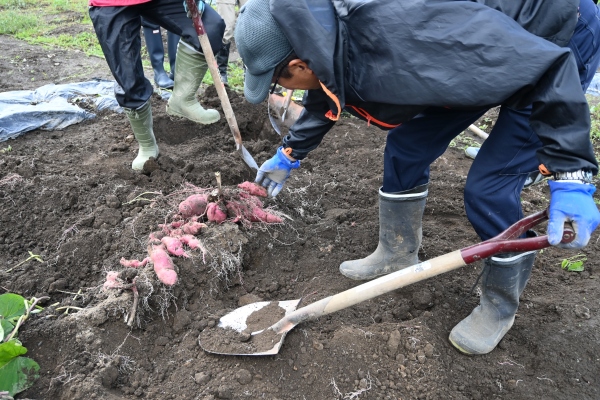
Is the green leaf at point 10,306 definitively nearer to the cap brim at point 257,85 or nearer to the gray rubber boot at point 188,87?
the cap brim at point 257,85

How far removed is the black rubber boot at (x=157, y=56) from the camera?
529 centimetres

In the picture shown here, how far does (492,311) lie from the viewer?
2.17m

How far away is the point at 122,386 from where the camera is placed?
6.49ft

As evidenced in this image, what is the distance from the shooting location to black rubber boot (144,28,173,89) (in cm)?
529

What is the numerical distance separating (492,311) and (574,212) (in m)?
0.73

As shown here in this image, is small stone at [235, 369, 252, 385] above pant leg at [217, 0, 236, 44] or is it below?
below

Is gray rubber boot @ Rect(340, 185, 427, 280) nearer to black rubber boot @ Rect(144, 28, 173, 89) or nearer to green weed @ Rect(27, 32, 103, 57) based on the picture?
black rubber boot @ Rect(144, 28, 173, 89)

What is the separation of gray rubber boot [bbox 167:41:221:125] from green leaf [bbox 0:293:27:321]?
2.31 m

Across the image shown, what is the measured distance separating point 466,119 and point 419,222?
A: 65 cm

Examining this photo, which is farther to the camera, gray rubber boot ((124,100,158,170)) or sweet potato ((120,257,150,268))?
gray rubber boot ((124,100,158,170))

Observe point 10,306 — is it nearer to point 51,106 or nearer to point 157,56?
point 51,106

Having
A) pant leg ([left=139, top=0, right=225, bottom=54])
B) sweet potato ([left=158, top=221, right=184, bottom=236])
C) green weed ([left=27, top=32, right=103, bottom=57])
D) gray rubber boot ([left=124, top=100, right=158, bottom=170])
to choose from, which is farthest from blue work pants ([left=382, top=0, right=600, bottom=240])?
green weed ([left=27, top=32, right=103, bottom=57])

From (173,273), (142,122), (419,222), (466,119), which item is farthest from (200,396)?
(142,122)

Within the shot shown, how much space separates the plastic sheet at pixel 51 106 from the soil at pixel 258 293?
432mm
